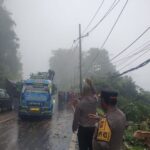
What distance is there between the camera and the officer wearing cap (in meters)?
5.04

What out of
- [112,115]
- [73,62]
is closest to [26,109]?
[112,115]

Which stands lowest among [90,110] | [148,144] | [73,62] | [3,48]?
[148,144]

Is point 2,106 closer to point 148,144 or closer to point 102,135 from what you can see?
point 148,144

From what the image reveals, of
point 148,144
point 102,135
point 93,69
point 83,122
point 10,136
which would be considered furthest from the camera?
point 93,69

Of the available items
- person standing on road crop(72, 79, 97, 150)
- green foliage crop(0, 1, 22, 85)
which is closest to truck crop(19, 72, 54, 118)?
person standing on road crop(72, 79, 97, 150)

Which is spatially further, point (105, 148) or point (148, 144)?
point (148, 144)

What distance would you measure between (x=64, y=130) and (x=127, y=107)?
8.61 meters

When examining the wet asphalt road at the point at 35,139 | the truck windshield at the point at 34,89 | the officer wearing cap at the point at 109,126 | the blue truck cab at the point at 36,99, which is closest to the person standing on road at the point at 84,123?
the officer wearing cap at the point at 109,126

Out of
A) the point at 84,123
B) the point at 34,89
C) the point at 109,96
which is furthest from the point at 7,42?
the point at 109,96

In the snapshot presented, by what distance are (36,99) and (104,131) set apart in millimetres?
19337

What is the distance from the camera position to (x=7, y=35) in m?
64.5

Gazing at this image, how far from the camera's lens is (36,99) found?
24109 millimetres

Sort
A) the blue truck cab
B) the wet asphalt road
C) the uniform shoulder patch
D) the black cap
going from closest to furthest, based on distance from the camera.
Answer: the uniform shoulder patch < the black cap < the wet asphalt road < the blue truck cab

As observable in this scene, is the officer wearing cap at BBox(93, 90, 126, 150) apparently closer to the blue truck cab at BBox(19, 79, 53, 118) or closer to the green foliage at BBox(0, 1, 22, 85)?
the blue truck cab at BBox(19, 79, 53, 118)
